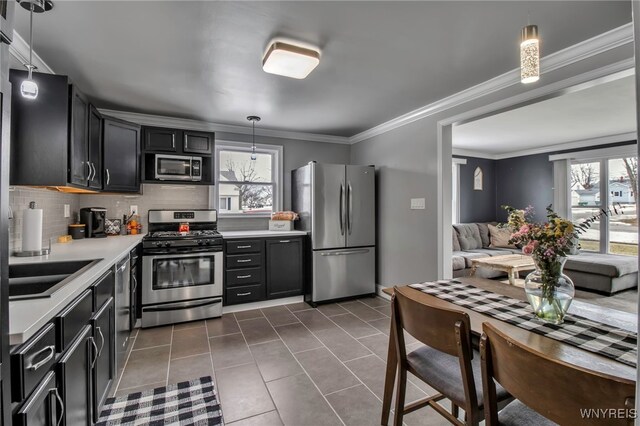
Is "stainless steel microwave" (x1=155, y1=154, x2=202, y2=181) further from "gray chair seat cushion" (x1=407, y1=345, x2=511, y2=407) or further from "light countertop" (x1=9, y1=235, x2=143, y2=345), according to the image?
"gray chair seat cushion" (x1=407, y1=345, x2=511, y2=407)

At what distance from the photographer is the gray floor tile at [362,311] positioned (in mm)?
3543

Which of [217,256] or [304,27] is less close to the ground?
[304,27]

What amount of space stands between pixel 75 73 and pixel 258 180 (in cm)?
238

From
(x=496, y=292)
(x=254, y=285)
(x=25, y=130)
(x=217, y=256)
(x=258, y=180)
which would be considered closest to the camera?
(x=496, y=292)

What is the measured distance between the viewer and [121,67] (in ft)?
8.29

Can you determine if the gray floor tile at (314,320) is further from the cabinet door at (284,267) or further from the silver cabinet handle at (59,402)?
the silver cabinet handle at (59,402)

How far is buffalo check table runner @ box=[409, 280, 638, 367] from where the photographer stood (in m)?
1.10

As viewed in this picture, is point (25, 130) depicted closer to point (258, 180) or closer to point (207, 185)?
point (207, 185)

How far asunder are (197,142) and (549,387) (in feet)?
13.0

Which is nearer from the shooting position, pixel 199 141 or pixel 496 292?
pixel 496 292

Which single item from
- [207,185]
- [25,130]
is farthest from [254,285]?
[25,130]

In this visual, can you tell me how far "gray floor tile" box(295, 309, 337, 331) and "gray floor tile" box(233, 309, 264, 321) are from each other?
456 millimetres

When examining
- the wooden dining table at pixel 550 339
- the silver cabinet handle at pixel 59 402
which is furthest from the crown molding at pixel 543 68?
the silver cabinet handle at pixel 59 402

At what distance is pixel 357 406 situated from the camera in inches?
77.0
